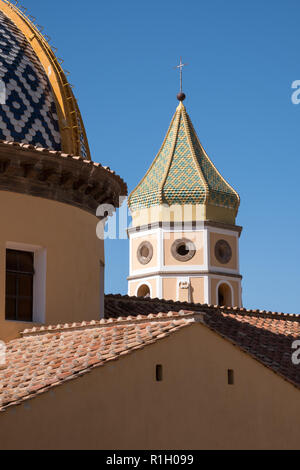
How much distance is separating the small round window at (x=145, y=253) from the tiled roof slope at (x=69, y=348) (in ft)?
75.0

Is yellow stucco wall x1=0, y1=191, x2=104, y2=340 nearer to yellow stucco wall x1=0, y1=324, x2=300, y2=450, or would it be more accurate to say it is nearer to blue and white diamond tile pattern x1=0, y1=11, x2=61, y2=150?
blue and white diamond tile pattern x1=0, y1=11, x2=61, y2=150

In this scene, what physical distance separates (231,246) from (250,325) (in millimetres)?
19987

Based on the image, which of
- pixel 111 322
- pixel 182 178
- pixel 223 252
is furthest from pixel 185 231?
pixel 111 322

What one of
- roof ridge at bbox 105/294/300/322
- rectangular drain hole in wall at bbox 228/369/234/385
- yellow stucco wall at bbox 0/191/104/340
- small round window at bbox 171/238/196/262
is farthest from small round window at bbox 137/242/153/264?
rectangular drain hole in wall at bbox 228/369/234/385

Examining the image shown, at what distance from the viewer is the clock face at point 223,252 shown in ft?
117

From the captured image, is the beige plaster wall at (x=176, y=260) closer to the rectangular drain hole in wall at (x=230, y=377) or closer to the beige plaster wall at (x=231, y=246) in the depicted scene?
the beige plaster wall at (x=231, y=246)

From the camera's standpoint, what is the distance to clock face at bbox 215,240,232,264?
117ft

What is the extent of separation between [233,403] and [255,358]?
72cm

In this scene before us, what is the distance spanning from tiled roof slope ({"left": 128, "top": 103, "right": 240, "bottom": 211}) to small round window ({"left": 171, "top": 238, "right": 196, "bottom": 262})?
193 centimetres

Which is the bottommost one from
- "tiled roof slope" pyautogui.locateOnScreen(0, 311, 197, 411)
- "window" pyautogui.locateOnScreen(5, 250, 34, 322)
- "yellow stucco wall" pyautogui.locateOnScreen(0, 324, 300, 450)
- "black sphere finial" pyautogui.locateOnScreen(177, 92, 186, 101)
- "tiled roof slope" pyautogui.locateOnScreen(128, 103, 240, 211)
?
"yellow stucco wall" pyautogui.locateOnScreen(0, 324, 300, 450)

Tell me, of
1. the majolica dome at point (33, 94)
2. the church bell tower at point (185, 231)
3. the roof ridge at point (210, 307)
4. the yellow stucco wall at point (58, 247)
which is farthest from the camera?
the church bell tower at point (185, 231)

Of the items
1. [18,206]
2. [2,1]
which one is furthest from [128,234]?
[18,206]

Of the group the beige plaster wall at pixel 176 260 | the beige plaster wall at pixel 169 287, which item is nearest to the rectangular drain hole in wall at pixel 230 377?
the beige plaster wall at pixel 169 287

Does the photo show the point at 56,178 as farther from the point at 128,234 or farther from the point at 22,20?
the point at 128,234
